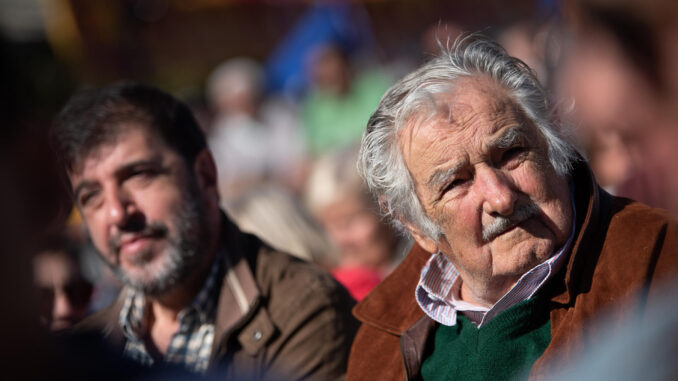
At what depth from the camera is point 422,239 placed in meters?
2.84

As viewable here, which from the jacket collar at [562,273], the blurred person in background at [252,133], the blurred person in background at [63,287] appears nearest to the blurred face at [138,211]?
the jacket collar at [562,273]

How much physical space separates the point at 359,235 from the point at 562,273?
229 cm

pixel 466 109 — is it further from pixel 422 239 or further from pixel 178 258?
pixel 178 258

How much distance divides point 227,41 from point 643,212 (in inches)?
343

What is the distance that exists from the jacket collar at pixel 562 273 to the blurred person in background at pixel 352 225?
1.36 m

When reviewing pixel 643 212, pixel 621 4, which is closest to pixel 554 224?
pixel 643 212

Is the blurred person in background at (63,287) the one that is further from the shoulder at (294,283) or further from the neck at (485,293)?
the neck at (485,293)

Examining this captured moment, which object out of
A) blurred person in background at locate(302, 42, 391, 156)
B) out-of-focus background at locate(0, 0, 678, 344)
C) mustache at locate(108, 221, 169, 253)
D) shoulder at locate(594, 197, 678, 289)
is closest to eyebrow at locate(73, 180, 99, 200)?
out-of-focus background at locate(0, 0, 678, 344)

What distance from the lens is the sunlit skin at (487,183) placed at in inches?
98.0

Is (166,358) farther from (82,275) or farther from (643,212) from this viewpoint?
(643,212)

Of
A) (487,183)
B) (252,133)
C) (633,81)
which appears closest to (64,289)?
(487,183)

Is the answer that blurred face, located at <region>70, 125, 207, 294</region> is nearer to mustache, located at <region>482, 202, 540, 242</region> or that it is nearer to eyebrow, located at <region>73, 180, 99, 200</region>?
eyebrow, located at <region>73, 180, 99, 200</region>

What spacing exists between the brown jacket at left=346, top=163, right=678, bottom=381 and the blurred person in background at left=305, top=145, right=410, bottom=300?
165 cm

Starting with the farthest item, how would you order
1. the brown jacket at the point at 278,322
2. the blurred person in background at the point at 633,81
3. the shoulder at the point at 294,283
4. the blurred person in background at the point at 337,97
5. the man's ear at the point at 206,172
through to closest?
the blurred person in background at the point at 337,97, the man's ear at the point at 206,172, the shoulder at the point at 294,283, the brown jacket at the point at 278,322, the blurred person in background at the point at 633,81
